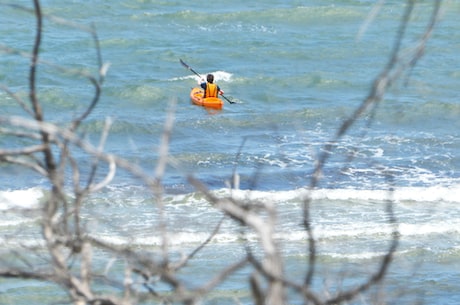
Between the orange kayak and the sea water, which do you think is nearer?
the sea water

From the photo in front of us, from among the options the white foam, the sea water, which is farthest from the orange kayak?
the white foam

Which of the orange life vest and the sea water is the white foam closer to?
the sea water

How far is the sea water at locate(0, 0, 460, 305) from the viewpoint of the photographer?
10438 millimetres

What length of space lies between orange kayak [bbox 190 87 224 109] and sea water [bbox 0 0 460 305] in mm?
192

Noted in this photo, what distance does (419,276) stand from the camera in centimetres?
1016

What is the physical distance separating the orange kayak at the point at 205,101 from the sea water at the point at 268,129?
19cm

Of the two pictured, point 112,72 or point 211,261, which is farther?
point 112,72

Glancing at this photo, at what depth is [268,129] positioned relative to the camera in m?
19.8

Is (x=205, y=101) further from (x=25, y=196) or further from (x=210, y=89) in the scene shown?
(x=25, y=196)

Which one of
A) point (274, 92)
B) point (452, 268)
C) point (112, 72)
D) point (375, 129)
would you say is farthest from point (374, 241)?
point (112, 72)

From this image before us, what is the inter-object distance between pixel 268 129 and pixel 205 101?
2.15 metres

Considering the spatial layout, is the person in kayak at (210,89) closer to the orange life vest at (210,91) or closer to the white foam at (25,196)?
the orange life vest at (210,91)

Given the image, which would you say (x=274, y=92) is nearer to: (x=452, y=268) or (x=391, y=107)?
(x=391, y=107)

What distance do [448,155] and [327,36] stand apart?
11.8 m
